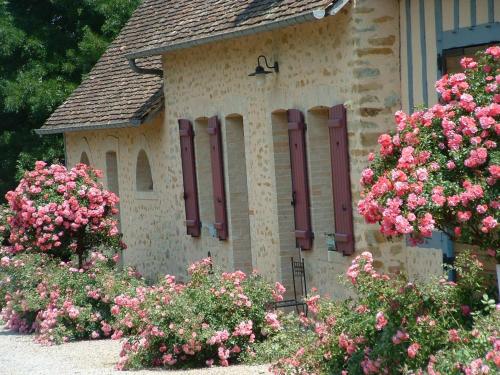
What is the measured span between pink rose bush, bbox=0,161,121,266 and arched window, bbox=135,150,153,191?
3161mm

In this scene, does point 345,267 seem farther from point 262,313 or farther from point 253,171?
point 253,171

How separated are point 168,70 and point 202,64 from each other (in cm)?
136

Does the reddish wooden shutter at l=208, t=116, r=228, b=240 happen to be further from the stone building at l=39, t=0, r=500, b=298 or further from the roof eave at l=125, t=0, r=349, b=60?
the roof eave at l=125, t=0, r=349, b=60

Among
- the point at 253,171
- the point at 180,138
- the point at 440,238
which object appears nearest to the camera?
the point at 440,238

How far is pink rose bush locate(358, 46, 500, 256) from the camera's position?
7145 millimetres

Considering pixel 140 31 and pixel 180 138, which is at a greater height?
pixel 140 31

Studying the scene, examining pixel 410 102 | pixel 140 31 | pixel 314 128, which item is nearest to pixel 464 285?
pixel 410 102

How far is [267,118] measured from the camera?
12891 millimetres

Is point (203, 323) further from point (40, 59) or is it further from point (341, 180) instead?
point (40, 59)

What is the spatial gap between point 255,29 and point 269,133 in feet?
4.48

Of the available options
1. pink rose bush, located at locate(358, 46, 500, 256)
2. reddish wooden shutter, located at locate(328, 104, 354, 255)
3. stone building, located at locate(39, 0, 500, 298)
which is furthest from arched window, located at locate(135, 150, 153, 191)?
pink rose bush, located at locate(358, 46, 500, 256)

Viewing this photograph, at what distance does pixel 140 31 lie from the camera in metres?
18.5

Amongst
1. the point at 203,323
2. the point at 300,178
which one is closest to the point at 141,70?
the point at 300,178

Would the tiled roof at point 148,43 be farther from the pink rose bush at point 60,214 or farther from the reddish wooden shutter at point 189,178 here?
the pink rose bush at point 60,214
